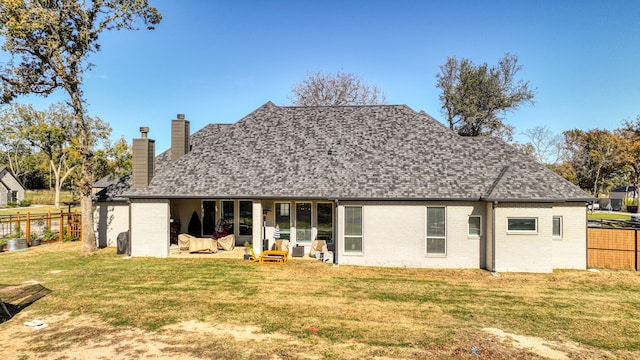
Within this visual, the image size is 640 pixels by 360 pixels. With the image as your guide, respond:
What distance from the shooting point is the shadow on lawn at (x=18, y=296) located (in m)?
9.23

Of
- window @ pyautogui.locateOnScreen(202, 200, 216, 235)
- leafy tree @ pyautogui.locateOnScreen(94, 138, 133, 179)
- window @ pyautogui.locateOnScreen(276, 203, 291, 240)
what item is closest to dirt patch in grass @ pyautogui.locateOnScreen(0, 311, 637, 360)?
window @ pyautogui.locateOnScreen(276, 203, 291, 240)

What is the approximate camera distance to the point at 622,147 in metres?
49.0

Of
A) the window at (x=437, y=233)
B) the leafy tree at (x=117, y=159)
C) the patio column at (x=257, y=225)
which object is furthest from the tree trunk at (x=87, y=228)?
the leafy tree at (x=117, y=159)

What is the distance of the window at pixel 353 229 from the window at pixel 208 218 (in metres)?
8.16

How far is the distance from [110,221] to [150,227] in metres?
4.41

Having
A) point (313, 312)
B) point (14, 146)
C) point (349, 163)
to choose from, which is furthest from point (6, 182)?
point (313, 312)

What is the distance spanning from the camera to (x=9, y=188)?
54031mm

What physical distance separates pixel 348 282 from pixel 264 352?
5796 millimetres

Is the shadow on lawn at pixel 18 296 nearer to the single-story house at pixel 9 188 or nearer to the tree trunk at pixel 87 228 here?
the tree trunk at pixel 87 228

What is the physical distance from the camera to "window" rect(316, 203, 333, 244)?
657 inches

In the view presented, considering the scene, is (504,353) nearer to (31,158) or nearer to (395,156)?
(395,156)

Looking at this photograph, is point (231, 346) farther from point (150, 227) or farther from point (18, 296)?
point (150, 227)

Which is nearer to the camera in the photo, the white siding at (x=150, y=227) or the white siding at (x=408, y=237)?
the white siding at (x=408, y=237)

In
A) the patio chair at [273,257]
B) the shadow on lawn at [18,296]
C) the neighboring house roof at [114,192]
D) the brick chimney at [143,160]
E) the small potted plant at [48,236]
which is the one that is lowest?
the shadow on lawn at [18,296]
